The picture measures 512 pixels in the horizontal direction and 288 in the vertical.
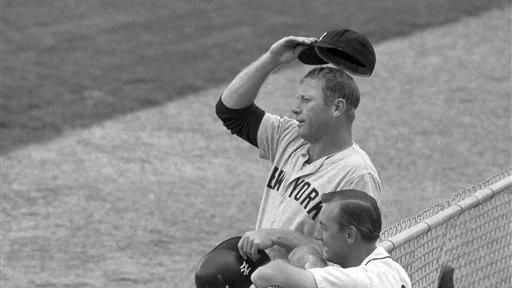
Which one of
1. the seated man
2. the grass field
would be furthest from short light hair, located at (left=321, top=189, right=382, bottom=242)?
the grass field

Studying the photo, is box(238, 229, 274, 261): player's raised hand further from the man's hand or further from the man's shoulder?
the man's shoulder

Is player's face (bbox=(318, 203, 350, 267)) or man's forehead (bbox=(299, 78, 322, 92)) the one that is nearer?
player's face (bbox=(318, 203, 350, 267))

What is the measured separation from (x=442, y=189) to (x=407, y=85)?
3.02 m

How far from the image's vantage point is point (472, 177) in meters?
10.6

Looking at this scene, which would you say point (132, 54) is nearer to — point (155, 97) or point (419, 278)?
point (155, 97)

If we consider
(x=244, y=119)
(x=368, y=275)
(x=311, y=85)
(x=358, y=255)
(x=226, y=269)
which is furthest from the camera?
(x=244, y=119)

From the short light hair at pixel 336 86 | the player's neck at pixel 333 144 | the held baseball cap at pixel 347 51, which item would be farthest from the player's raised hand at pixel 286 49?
the player's neck at pixel 333 144

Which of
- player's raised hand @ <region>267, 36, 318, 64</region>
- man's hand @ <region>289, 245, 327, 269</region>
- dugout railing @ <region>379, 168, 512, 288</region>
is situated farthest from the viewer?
dugout railing @ <region>379, 168, 512, 288</region>

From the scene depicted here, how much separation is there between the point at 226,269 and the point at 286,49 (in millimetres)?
1057

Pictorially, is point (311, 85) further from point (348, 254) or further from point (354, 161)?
point (348, 254)

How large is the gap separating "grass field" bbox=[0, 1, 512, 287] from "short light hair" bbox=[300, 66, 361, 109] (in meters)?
3.62

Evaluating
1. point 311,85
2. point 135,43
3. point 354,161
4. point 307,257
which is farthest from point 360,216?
point 135,43

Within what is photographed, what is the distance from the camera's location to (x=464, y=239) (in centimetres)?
619

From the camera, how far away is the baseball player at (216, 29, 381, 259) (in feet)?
15.3
